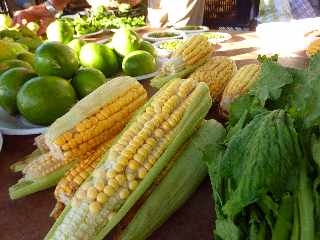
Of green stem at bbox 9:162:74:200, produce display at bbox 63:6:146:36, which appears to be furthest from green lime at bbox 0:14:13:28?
green stem at bbox 9:162:74:200

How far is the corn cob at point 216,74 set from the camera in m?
1.06

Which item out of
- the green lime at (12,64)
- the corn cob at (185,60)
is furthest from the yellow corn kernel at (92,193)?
the green lime at (12,64)

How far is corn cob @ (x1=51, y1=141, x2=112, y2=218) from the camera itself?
65cm

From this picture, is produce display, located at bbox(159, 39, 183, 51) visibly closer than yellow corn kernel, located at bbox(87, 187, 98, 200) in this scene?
No

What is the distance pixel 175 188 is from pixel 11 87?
63cm

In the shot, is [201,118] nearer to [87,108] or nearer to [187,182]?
[187,182]

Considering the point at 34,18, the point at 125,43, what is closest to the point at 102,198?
the point at 125,43

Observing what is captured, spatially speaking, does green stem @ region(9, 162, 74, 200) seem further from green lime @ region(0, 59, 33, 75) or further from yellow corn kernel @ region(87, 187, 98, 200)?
green lime @ region(0, 59, 33, 75)

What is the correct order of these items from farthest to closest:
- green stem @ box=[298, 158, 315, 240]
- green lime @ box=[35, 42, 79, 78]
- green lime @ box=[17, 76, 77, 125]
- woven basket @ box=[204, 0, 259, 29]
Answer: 1. woven basket @ box=[204, 0, 259, 29]
2. green lime @ box=[35, 42, 79, 78]
3. green lime @ box=[17, 76, 77, 125]
4. green stem @ box=[298, 158, 315, 240]

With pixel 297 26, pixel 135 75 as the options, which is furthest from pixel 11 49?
pixel 297 26

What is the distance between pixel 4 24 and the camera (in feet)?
7.36

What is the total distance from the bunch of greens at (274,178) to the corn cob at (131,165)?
0.17 metres

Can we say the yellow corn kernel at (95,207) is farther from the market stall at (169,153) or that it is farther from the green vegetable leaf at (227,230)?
the green vegetable leaf at (227,230)

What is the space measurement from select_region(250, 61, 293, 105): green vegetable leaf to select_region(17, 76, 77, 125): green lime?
55cm
